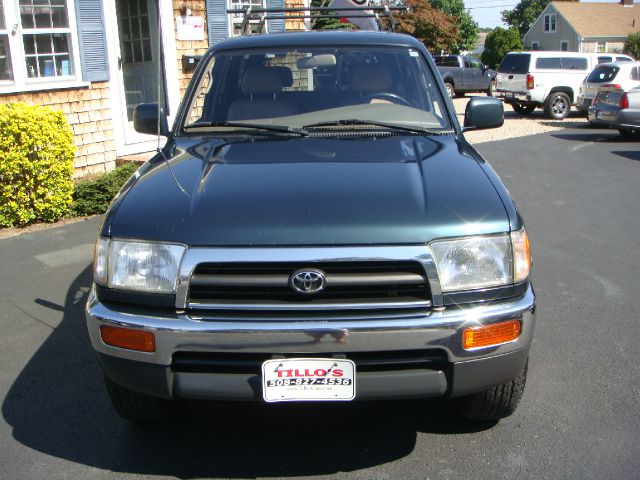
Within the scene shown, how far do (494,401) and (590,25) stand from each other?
58549 millimetres

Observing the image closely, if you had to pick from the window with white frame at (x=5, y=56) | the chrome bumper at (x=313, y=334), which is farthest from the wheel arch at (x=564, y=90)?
the chrome bumper at (x=313, y=334)

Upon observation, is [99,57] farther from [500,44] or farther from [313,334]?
[500,44]

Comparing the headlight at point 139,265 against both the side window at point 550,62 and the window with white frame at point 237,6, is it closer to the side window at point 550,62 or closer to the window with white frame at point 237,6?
the window with white frame at point 237,6

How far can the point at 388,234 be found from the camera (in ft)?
8.84

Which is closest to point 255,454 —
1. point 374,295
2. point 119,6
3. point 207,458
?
point 207,458

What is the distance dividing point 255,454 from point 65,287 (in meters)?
2.97

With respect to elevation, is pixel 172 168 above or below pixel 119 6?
below

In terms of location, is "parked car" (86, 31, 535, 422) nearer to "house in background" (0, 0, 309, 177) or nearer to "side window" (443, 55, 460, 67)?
"house in background" (0, 0, 309, 177)

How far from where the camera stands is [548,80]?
20234 millimetres

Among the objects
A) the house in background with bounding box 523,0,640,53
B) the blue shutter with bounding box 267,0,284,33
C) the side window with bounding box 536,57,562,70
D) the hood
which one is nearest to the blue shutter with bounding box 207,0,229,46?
the blue shutter with bounding box 267,0,284,33

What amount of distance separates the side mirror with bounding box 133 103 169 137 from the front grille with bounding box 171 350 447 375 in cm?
196

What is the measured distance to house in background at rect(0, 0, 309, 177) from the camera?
8.90 m

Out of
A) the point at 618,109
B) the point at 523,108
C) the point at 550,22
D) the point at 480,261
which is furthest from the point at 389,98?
the point at 550,22

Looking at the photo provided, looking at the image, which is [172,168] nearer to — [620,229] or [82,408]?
[82,408]
